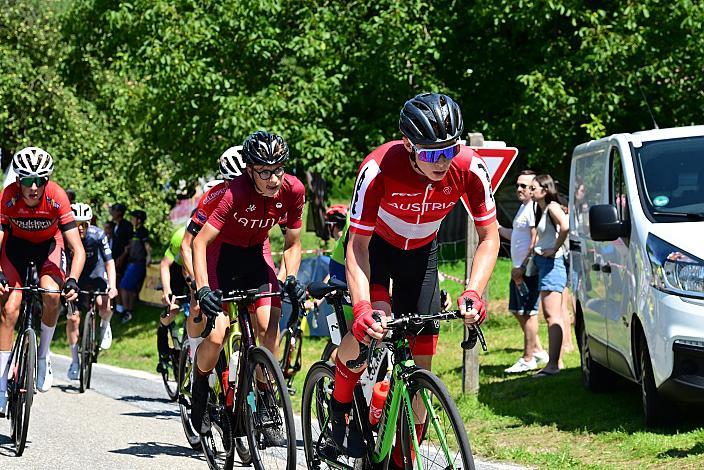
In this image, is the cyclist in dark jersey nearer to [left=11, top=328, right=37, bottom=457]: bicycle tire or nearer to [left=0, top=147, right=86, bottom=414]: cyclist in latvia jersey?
[left=0, top=147, right=86, bottom=414]: cyclist in latvia jersey

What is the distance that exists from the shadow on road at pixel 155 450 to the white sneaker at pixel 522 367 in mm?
4129

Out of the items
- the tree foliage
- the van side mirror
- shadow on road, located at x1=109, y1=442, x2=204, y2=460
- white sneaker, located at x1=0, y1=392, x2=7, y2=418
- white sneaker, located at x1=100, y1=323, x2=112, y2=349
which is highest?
the tree foliage

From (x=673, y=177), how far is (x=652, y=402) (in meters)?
1.65

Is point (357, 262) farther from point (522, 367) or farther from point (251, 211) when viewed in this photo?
point (522, 367)

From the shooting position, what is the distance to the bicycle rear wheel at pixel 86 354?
13180 millimetres

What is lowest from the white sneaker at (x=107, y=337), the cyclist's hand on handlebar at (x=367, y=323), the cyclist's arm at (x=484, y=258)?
the white sneaker at (x=107, y=337)

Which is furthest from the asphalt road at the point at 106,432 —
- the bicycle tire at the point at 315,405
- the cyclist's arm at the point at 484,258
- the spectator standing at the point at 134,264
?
the spectator standing at the point at 134,264

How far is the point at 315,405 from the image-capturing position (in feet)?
22.5

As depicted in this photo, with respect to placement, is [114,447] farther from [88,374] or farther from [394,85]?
[394,85]

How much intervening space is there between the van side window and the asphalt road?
229cm

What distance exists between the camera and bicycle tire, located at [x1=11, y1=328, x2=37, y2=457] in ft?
A: 28.5

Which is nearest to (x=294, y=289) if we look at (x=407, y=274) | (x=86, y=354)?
(x=407, y=274)

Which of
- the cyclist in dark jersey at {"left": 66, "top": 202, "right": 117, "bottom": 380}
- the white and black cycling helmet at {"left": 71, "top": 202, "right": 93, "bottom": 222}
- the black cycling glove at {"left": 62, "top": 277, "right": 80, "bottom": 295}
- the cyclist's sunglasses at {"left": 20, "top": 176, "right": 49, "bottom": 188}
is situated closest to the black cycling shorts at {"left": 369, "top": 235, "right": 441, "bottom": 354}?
the black cycling glove at {"left": 62, "top": 277, "right": 80, "bottom": 295}

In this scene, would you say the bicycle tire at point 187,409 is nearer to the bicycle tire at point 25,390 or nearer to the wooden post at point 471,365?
the bicycle tire at point 25,390
